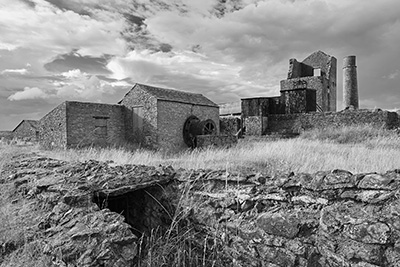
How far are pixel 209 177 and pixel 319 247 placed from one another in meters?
1.87

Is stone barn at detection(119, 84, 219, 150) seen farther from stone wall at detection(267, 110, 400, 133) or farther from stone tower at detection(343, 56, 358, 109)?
stone tower at detection(343, 56, 358, 109)

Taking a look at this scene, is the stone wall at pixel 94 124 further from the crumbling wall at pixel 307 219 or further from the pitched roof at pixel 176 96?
the crumbling wall at pixel 307 219

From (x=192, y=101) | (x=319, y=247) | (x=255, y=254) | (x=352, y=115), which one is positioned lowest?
(x=255, y=254)

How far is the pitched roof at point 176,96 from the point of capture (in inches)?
754

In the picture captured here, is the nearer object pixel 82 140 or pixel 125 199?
pixel 125 199

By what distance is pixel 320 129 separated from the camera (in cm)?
1633

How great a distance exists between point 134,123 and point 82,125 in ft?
11.3

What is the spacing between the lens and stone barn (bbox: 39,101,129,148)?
55.6 ft

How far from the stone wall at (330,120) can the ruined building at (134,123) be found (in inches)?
170

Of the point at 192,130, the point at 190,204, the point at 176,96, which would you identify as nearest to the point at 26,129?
the point at 176,96

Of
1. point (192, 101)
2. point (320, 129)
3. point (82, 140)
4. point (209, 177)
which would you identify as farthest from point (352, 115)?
point (82, 140)

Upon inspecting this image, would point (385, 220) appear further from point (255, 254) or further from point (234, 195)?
point (234, 195)

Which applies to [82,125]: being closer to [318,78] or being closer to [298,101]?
[298,101]

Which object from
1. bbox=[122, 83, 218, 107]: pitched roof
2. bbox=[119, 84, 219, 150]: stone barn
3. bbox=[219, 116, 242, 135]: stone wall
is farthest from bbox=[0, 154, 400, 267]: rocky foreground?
bbox=[219, 116, 242, 135]: stone wall
